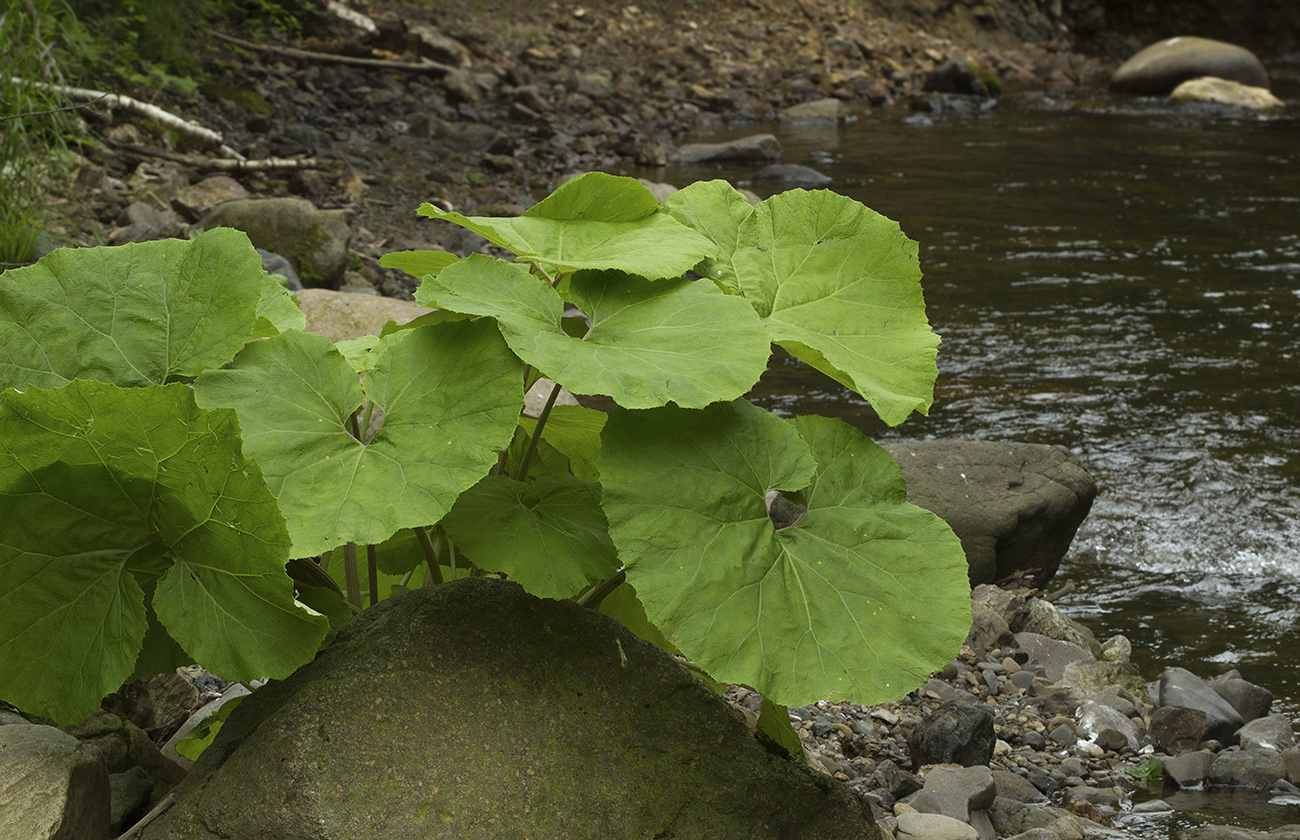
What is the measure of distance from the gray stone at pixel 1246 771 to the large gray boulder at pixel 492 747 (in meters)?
1.77

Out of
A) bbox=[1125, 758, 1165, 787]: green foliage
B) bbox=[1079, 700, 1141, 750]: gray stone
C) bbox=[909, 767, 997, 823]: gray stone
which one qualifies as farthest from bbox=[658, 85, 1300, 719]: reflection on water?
bbox=[909, 767, 997, 823]: gray stone

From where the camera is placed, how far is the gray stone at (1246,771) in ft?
9.41

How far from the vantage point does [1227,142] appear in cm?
1326

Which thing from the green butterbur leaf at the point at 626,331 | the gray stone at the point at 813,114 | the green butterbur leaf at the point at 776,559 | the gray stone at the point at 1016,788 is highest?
the green butterbur leaf at the point at 626,331

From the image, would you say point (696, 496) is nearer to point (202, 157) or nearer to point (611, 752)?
point (611, 752)

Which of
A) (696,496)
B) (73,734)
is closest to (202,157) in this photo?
(73,734)

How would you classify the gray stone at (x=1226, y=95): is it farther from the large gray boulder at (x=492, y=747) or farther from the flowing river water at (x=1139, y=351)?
the large gray boulder at (x=492, y=747)

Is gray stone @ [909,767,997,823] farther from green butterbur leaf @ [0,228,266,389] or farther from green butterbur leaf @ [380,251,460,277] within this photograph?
green butterbur leaf @ [0,228,266,389]

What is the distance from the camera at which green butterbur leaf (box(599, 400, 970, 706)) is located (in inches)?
51.1

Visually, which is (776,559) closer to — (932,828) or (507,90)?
(932,828)

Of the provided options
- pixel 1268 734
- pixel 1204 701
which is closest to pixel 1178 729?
pixel 1204 701

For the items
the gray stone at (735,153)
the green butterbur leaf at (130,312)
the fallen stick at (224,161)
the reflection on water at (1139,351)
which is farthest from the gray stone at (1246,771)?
the gray stone at (735,153)

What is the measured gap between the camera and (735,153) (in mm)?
12039

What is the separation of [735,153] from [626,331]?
36.2ft
